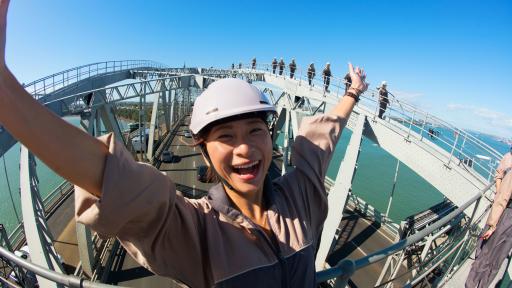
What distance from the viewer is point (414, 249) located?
10078mm

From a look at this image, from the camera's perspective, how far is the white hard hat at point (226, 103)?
4.44 feet

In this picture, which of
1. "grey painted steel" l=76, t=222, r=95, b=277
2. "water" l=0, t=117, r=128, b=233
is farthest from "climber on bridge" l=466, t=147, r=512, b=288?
"water" l=0, t=117, r=128, b=233

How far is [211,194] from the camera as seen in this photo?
4.75ft

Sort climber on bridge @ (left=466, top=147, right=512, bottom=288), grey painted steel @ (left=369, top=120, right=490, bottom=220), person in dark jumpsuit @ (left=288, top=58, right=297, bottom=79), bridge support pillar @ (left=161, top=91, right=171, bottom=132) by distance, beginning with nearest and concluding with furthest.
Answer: climber on bridge @ (left=466, top=147, right=512, bottom=288) → grey painted steel @ (left=369, top=120, right=490, bottom=220) → person in dark jumpsuit @ (left=288, top=58, right=297, bottom=79) → bridge support pillar @ (left=161, top=91, right=171, bottom=132)

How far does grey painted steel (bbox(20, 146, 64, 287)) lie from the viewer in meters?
6.67

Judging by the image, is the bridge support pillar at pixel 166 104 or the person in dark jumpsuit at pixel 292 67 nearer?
the person in dark jumpsuit at pixel 292 67

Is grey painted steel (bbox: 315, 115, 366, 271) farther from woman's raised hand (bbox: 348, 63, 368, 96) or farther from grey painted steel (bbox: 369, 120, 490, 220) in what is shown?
woman's raised hand (bbox: 348, 63, 368, 96)

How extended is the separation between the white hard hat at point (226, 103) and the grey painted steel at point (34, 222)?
792cm

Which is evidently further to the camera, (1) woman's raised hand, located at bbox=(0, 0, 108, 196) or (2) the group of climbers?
(2) the group of climbers

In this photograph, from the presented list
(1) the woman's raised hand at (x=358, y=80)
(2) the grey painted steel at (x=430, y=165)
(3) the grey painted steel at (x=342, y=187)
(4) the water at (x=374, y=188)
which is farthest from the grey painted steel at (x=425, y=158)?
(4) the water at (x=374, y=188)

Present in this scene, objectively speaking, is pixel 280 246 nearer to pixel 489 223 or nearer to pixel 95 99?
pixel 489 223

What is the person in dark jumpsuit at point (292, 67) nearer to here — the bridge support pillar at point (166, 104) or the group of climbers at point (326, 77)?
the group of climbers at point (326, 77)

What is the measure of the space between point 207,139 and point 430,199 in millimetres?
40964

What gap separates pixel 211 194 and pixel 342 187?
1022cm
